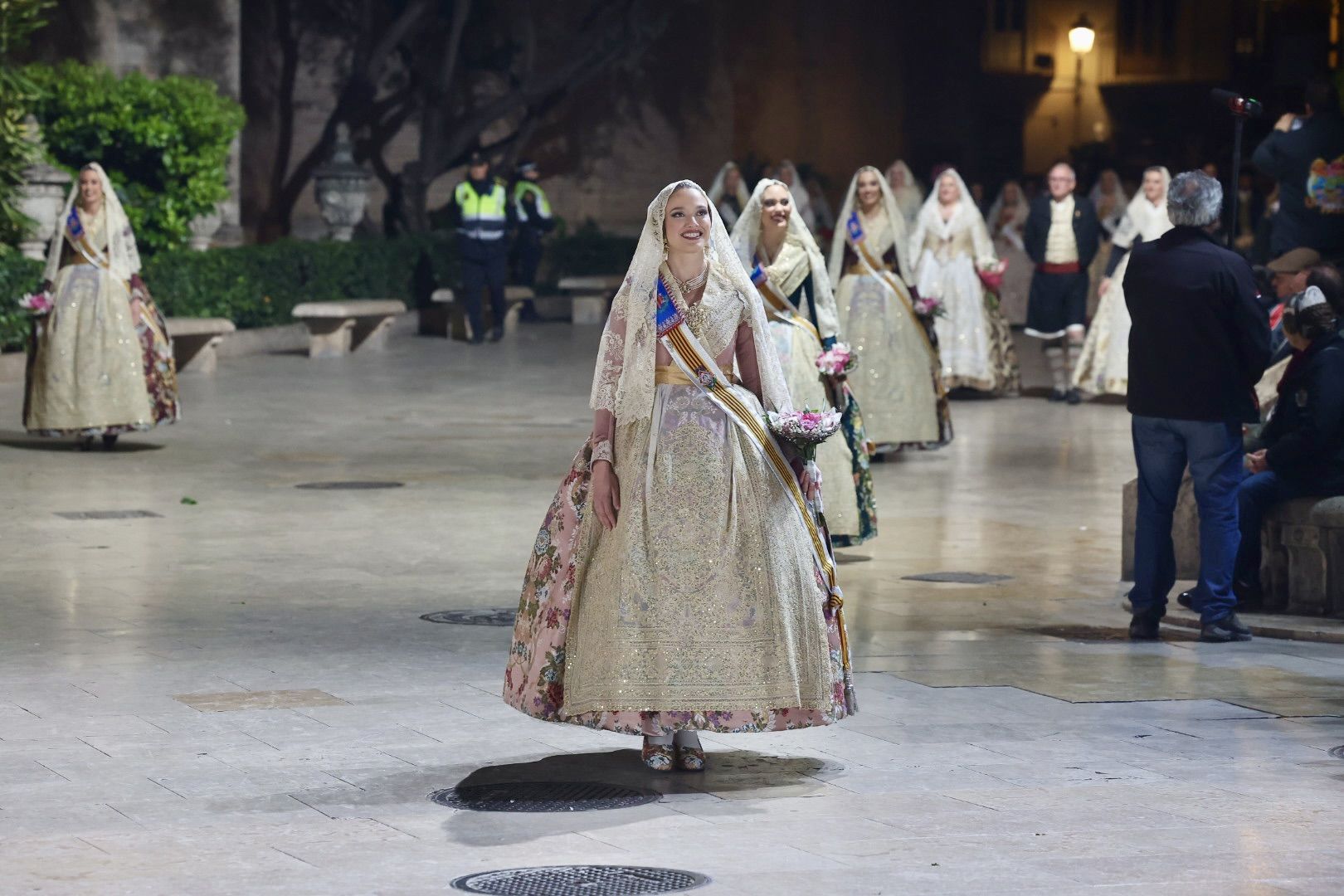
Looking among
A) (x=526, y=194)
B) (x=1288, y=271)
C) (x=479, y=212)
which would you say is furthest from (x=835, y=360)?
(x=526, y=194)

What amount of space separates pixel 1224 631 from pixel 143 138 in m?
16.4

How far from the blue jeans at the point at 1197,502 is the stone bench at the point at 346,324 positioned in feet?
50.5

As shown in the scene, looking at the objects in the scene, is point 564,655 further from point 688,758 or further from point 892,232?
point 892,232

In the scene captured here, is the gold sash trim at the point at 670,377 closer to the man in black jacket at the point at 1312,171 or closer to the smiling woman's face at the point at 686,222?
the smiling woman's face at the point at 686,222

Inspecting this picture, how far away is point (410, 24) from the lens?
31.5 meters

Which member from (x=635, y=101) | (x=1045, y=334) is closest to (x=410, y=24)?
(x=635, y=101)

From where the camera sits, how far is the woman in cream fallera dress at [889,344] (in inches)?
596

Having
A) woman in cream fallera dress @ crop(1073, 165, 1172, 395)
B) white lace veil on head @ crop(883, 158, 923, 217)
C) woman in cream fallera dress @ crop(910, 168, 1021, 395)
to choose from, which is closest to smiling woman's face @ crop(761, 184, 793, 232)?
woman in cream fallera dress @ crop(910, 168, 1021, 395)

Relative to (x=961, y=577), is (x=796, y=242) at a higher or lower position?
higher

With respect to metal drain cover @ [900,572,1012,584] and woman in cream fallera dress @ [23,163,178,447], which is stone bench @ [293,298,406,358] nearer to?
woman in cream fallera dress @ [23,163,178,447]

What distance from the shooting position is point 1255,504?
960 centimetres

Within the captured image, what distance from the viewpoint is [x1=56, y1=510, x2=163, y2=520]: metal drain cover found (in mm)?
12398

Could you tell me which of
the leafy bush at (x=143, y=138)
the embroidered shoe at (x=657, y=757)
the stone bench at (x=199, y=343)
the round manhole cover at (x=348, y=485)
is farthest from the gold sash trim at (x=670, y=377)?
the leafy bush at (x=143, y=138)

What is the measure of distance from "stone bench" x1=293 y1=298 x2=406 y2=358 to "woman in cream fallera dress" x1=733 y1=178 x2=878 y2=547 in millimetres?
13128
